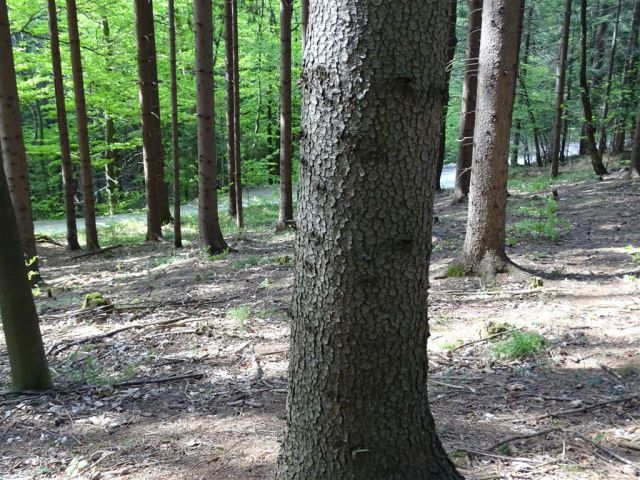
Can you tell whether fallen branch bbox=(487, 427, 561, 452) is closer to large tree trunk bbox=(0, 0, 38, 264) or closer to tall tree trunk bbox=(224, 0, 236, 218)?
large tree trunk bbox=(0, 0, 38, 264)

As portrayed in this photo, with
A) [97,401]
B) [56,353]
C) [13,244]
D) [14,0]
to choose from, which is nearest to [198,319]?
[56,353]

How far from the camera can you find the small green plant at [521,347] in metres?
4.92

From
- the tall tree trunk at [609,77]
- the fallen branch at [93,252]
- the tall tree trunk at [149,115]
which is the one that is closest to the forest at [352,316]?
the fallen branch at [93,252]

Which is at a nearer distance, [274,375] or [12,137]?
[274,375]

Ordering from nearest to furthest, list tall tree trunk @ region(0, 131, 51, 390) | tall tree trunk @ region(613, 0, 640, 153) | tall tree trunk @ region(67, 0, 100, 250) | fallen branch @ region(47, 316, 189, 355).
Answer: tall tree trunk @ region(0, 131, 51, 390), fallen branch @ region(47, 316, 189, 355), tall tree trunk @ region(67, 0, 100, 250), tall tree trunk @ region(613, 0, 640, 153)

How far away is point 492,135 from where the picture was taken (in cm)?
686

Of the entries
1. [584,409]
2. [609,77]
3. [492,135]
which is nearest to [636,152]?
[609,77]

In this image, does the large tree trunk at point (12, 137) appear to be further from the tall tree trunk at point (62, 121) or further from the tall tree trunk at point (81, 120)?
the tall tree trunk at point (62, 121)

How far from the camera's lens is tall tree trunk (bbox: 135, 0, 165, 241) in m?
13.6

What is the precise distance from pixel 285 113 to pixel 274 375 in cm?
965

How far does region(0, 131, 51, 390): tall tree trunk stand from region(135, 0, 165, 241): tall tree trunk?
10174 millimetres

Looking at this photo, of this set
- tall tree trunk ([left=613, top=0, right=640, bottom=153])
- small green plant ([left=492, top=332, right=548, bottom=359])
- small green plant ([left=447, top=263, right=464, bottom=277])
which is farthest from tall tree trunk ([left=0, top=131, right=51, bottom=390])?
tall tree trunk ([left=613, top=0, right=640, bottom=153])

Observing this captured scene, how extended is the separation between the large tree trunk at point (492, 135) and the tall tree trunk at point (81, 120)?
33.0 feet

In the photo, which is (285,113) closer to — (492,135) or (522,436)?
(492,135)
